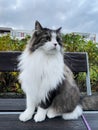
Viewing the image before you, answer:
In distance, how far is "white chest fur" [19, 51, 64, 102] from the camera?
81.2 inches

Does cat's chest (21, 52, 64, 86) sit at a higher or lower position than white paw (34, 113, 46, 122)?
higher

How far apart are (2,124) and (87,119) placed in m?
0.60

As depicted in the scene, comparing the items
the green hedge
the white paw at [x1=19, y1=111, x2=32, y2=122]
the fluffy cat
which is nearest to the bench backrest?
the green hedge

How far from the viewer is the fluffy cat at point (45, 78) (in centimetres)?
→ 205

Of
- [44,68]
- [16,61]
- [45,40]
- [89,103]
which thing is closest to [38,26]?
[45,40]

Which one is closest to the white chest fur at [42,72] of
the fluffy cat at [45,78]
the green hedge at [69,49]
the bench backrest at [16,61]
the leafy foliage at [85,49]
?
the fluffy cat at [45,78]

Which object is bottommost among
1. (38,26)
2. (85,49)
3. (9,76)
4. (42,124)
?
(42,124)

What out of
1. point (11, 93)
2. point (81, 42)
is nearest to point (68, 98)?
point (11, 93)

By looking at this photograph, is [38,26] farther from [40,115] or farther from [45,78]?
[40,115]

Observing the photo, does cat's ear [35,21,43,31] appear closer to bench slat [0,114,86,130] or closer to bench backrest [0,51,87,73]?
bench slat [0,114,86,130]

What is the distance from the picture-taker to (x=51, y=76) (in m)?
2.08

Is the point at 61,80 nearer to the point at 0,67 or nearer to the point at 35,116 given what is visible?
the point at 35,116

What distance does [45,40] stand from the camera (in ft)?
6.70

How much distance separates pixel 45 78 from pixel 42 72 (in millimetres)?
48
